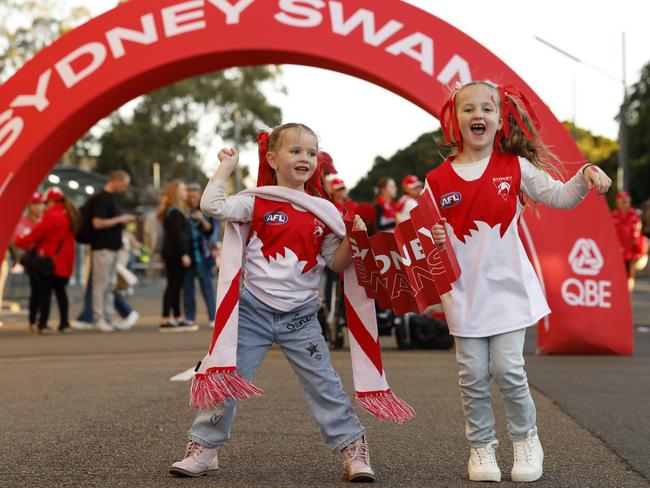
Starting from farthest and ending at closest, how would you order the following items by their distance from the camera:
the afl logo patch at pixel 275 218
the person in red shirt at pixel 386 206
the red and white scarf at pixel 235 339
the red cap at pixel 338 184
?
the person in red shirt at pixel 386 206
the red cap at pixel 338 184
the afl logo patch at pixel 275 218
the red and white scarf at pixel 235 339

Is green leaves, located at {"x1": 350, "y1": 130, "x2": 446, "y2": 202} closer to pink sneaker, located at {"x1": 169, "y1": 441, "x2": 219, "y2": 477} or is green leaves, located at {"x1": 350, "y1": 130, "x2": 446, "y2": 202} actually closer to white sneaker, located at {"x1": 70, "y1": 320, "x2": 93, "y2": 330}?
white sneaker, located at {"x1": 70, "y1": 320, "x2": 93, "y2": 330}

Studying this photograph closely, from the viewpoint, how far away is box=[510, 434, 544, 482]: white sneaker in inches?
189

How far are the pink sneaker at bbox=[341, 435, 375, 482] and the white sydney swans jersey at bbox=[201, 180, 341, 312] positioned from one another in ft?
2.00

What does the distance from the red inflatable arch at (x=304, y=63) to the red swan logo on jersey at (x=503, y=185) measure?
5.37 metres

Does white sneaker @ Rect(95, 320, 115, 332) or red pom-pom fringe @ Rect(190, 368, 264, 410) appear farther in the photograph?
white sneaker @ Rect(95, 320, 115, 332)

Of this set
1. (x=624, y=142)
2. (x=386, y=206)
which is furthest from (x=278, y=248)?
(x=624, y=142)

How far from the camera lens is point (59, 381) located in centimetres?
886

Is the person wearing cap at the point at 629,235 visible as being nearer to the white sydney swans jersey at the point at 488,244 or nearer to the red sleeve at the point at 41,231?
the red sleeve at the point at 41,231

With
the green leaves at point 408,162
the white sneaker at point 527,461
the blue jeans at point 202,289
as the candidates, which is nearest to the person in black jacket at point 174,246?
the blue jeans at point 202,289

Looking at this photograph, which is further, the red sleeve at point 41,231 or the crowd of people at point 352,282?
the red sleeve at point 41,231

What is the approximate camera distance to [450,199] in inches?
198

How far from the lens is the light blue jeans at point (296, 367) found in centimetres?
494

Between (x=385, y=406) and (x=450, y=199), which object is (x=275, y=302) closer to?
(x=385, y=406)

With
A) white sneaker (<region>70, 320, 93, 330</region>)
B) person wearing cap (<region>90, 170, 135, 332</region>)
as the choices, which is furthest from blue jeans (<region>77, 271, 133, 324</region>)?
person wearing cap (<region>90, 170, 135, 332</region>)
